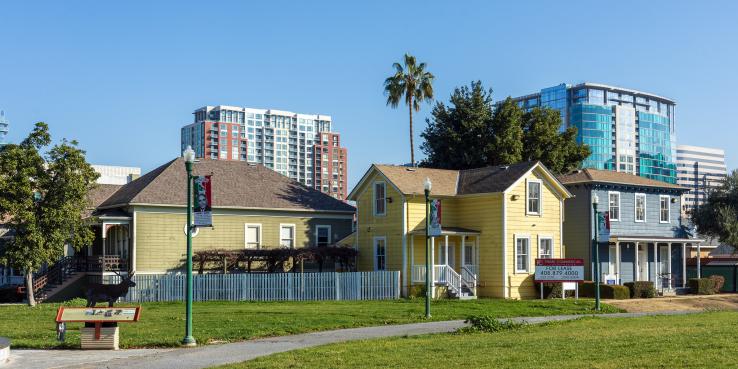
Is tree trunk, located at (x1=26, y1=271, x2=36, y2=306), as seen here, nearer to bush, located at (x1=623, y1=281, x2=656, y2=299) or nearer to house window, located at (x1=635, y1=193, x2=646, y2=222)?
bush, located at (x1=623, y1=281, x2=656, y2=299)

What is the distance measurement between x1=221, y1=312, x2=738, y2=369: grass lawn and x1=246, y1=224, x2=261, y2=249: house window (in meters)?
24.1

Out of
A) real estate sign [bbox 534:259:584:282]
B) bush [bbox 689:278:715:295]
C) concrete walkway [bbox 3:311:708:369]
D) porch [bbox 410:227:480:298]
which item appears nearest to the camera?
concrete walkway [bbox 3:311:708:369]

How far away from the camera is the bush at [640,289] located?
41375 millimetres

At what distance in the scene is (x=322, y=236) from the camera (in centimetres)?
4675

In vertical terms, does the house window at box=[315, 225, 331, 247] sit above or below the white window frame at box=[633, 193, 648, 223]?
below

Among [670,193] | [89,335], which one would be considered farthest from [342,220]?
[89,335]

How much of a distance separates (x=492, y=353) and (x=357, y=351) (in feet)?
9.19

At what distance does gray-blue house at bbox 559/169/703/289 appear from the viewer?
1783 inches

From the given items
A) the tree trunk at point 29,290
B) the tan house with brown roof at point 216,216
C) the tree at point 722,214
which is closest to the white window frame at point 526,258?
the tan house with brown roof at point 216,216

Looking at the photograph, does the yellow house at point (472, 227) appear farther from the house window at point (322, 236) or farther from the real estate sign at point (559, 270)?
the house window at point (322, 236)

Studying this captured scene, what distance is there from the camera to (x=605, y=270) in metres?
45.4

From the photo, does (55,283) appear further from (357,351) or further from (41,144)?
(357,351)

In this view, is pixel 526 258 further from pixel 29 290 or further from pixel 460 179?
pixel 29 290

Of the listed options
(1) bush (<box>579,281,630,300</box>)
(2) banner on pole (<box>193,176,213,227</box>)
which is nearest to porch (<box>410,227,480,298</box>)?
(1) bush (<box>579,281,630,300</box>)
